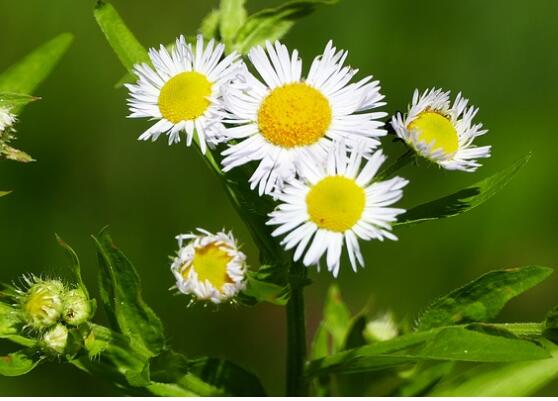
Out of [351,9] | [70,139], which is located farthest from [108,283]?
[351,9]

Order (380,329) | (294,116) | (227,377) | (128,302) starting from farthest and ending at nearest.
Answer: (380,329) < (227,377) < (128,302) < (294,116)

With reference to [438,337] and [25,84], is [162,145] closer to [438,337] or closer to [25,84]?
[25,84]

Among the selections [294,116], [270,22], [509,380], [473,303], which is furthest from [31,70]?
[509,380]

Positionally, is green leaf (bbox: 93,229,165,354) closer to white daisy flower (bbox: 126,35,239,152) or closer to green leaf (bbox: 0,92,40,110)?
white daisy flower (bbox: 126,35,239,152)

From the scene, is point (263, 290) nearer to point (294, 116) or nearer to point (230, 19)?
point (294, 116)

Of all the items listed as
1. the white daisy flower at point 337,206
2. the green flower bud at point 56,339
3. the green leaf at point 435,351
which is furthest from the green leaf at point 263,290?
the green flower bud at point 56,339
